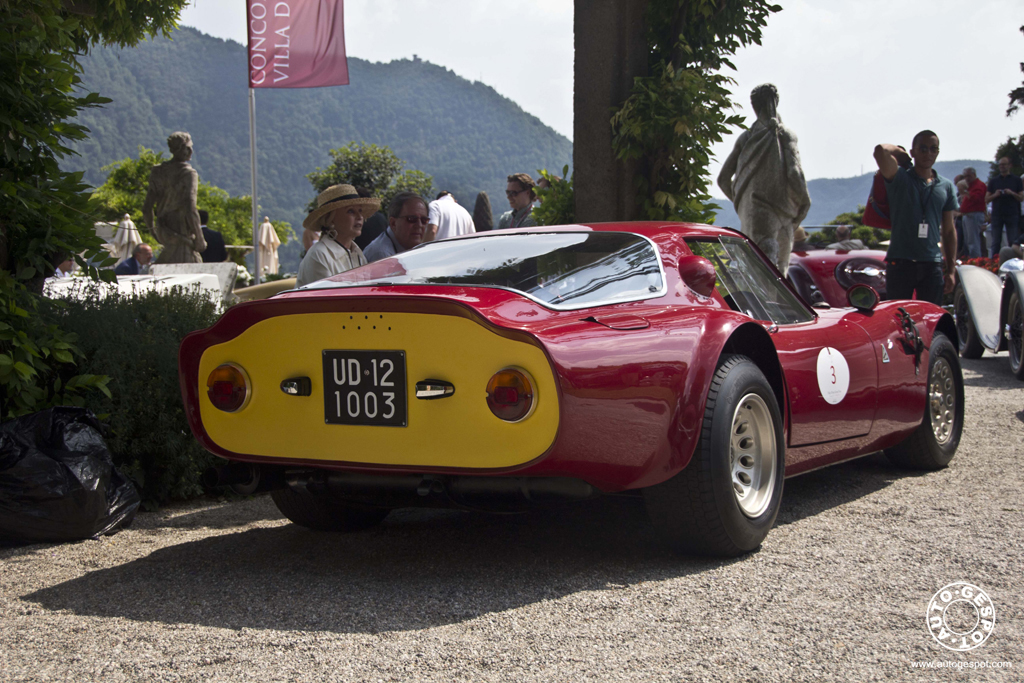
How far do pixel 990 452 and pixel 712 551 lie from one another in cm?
293

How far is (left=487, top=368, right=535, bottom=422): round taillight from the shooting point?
280cm

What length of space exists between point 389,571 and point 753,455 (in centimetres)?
139

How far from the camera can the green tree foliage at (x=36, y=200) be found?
4.03 metres

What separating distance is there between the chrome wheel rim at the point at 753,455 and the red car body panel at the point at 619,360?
21 centimetres

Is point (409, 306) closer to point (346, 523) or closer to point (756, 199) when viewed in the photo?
point (346, 523)

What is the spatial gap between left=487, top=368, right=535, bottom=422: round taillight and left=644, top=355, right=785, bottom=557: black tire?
634 mm

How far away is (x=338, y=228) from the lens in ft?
17.9

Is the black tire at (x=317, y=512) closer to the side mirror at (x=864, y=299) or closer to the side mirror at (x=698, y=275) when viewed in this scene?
the side mirror at (x=698, y=275)

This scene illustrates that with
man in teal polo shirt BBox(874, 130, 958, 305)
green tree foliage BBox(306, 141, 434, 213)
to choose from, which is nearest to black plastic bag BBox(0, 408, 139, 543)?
man in teal polo shirt BBox(874, 130, 958, 305)

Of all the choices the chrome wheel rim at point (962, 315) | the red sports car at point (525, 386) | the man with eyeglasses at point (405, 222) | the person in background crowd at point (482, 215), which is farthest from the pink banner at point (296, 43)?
the red sports car at point (525, 386)

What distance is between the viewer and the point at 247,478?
3348 millimetres

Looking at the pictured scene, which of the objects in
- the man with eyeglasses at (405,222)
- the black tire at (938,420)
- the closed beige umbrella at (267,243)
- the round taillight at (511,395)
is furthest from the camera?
the closed beige umbrella at (267,243)

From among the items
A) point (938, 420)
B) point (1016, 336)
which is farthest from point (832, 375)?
point (1016, 336)

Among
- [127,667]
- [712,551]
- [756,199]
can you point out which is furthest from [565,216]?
[127,667]
